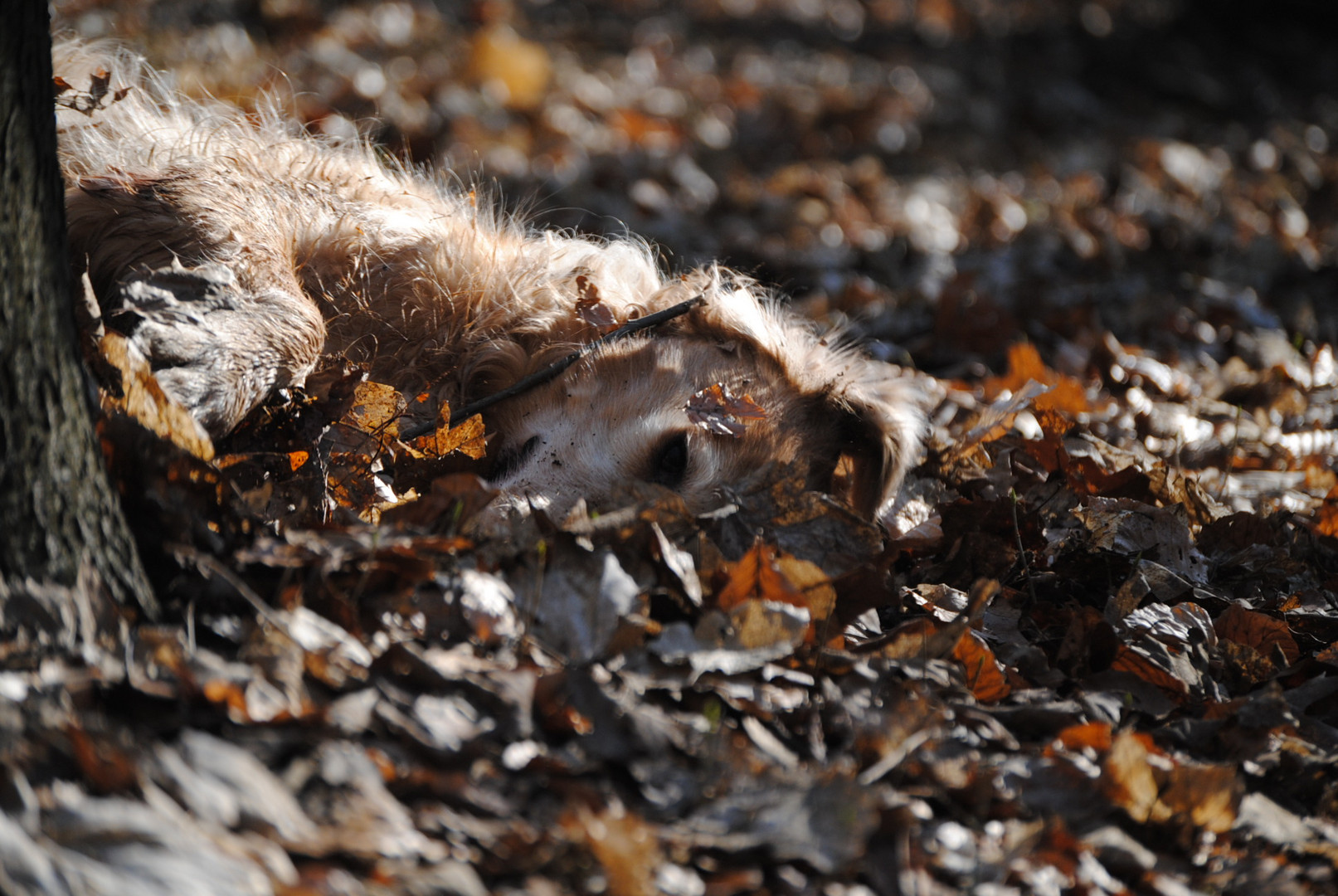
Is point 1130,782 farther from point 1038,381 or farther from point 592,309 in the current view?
point 1038,381

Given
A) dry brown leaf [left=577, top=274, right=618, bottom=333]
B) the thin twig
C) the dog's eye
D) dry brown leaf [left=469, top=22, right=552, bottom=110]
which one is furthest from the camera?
dry brown leaf [left=469, top=22, right=552, bottom=110]

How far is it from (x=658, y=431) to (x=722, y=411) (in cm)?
20

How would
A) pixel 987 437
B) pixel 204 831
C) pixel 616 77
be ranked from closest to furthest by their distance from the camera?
1. pixel 204 831
2. pixel 987 437
3. pixel 616 77

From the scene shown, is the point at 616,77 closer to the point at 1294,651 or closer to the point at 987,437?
the point at 987,437

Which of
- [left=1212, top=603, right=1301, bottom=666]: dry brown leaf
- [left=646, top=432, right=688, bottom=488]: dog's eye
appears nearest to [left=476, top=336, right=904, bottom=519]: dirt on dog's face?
[left=646, top=432, right=688, bottom=488]: dog's eye

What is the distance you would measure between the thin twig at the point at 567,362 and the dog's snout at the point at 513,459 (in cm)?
14

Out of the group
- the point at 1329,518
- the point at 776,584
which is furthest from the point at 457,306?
the point at 1329,518

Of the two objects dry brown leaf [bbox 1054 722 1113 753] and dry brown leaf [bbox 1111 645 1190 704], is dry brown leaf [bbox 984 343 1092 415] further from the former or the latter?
dry brown leaf [bbox 1054 722 1113 753]

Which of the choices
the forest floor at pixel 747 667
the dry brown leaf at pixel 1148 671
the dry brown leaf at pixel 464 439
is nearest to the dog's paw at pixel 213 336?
the forest floor at pixel 747 667

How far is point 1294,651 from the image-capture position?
235cm

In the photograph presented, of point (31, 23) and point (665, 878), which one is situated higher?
point (31, 23)

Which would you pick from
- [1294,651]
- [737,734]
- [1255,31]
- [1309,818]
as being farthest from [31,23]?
[1255,31]

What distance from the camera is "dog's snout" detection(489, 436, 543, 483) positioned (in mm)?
2781

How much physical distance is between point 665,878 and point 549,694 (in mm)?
362
